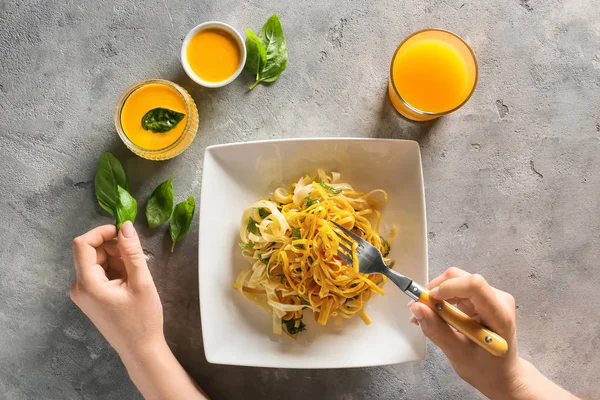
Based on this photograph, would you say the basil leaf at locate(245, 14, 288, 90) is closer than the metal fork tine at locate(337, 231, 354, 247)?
No

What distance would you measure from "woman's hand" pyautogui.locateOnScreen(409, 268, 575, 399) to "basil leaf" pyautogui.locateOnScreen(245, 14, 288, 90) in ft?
3.27

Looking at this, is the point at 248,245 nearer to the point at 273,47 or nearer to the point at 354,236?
the point at 354,236

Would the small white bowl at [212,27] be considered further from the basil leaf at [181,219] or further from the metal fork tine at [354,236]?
the metal fork tine at [354,236]

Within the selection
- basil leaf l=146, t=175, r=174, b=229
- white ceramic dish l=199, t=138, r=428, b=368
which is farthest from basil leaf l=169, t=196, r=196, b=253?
white ceramic dish l=199, t=138, r=428, b=368

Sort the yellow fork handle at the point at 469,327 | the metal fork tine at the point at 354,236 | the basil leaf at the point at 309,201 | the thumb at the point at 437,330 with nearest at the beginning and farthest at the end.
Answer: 1. the yellow fork handle at the point at 469,327
2. the thumb at the point at 437,330
3. the metal fork tine at the point at 354,236
4. the basil leaf at the point at 309,201

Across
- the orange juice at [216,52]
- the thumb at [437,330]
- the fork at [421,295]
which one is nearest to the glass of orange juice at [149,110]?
the orange juice at [216,52]

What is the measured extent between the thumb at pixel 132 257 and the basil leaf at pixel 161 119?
0.36 m

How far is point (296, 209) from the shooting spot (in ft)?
6.25

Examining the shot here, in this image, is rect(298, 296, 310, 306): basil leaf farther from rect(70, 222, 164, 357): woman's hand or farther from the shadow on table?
the shadow on table

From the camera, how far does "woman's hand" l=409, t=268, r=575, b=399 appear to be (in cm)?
161

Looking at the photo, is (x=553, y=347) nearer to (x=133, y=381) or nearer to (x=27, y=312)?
(x=133, y=381)

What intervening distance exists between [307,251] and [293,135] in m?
0.52

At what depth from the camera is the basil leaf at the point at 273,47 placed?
2.03 meters

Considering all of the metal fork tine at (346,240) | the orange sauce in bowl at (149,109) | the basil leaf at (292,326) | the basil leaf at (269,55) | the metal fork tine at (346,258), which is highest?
the basil leaf at (269,55)
